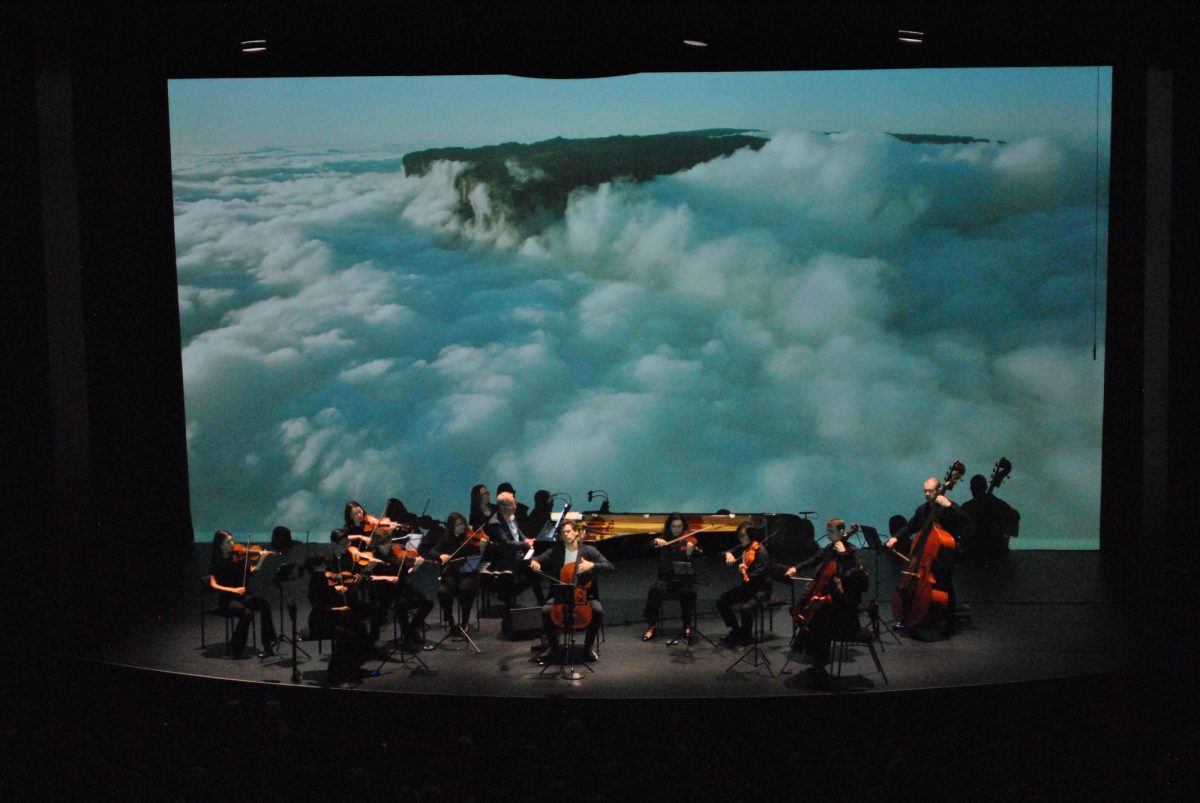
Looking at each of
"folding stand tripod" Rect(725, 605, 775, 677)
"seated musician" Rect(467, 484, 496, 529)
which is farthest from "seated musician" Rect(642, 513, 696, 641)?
"seated musician" Rect(467, 484, 496, 529)

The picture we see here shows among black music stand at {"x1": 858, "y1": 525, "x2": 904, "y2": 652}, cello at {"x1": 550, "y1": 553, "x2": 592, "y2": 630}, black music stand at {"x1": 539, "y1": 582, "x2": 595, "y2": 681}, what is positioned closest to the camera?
black music stand at {"x1": 858, "y1": 525, "x2": 904, "y2": 652}

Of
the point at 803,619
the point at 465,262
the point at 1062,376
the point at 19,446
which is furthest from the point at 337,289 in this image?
the point at 1062,376

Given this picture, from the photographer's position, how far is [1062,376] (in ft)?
35.9

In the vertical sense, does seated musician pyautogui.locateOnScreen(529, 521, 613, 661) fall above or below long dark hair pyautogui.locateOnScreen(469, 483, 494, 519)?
below

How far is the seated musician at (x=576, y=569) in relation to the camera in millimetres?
8336

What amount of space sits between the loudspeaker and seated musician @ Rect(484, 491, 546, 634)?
0.21ft

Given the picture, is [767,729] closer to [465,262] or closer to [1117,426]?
[1117,426]

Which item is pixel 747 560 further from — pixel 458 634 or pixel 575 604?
pixel 458 634

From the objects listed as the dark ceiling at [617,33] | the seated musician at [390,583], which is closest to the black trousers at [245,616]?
the seated musician at [390,583]

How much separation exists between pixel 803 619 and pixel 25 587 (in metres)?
5.54

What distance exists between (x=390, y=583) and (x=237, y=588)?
104 centimetres

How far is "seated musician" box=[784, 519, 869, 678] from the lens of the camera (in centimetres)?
784

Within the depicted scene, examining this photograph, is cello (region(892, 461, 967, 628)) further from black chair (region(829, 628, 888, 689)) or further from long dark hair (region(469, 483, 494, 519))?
long dark hair (region(469, 483, 494, 519))

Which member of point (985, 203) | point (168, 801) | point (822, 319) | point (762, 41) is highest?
point (762, 41)
